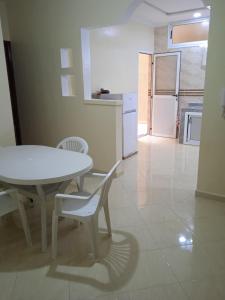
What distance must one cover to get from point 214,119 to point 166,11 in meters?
3.10

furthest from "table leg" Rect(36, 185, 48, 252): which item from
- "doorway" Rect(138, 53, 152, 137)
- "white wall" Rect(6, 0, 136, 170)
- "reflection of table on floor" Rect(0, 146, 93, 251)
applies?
"doorway" Rect(138, 53, 152, 137)

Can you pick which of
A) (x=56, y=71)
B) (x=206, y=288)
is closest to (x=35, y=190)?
(x=206, y=288)

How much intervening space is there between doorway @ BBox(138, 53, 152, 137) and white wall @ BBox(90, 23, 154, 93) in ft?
2.55

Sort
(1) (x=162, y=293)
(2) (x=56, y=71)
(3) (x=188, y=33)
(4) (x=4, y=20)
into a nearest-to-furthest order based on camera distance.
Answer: (1) (x=162, y=293) < (2) (x=56, y=71) < (4) (x=4, y=20) < (3) (x=188, y=33)

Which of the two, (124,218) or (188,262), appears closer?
(188,262)

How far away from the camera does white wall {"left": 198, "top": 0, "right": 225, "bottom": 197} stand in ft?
8.29

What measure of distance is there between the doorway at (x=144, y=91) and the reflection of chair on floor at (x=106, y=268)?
4.48 m

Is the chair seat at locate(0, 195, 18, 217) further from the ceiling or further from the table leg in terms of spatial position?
the ceiling

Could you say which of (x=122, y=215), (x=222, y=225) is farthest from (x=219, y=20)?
(x=122, y=215)

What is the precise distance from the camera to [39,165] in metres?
2.15

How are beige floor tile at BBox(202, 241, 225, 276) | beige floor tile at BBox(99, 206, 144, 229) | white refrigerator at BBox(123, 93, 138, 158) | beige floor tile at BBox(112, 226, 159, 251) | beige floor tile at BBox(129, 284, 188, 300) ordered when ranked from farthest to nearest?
white refrigerator at BBox(123, 93, 138, 158) < beige floor tile at BBox(99, 206, 144, 229) < beige floor tile at BBox(112, 226, 159, 251) < beige floor tile at BBox(202, 241, 225, 276) < beige floor tile at BBox(129, 284, 188, 300)

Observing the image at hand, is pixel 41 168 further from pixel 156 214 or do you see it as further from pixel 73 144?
pixel 156 214

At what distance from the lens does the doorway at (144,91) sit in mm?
6379

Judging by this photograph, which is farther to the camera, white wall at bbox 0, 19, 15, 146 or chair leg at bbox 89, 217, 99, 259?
white wall at bbox 0, 19, 15, 146
